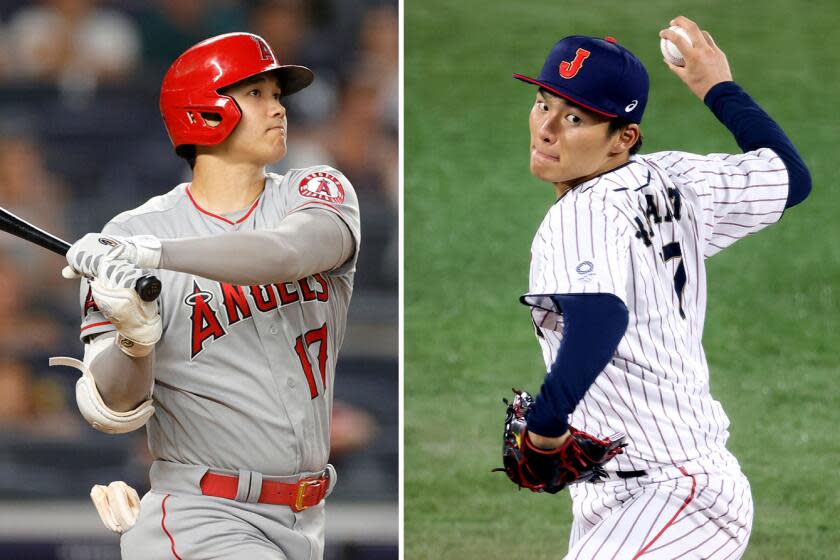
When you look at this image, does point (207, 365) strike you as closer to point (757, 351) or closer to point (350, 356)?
point (350, 356)

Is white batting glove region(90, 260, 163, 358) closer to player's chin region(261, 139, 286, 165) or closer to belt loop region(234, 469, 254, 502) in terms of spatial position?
belt loop region(234, 469, 254, 502)

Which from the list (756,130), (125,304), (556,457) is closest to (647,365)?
(556,457)

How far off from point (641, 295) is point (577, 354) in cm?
32

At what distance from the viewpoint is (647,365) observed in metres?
2.61

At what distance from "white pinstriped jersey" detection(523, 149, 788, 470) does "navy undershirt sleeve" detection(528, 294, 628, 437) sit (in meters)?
0.06

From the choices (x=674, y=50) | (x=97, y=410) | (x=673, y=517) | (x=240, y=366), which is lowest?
(x=673, y=517)

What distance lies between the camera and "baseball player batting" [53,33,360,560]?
2721mm

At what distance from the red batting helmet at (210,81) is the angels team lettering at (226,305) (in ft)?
1.21

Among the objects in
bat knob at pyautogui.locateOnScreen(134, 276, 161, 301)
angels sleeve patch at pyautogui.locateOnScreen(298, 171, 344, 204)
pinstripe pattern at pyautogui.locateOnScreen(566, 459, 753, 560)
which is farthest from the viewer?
angels sleeve patch at pyautogui.locateOnScreen(298, 171, 344, 204)

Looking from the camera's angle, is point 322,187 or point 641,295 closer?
point 641,295

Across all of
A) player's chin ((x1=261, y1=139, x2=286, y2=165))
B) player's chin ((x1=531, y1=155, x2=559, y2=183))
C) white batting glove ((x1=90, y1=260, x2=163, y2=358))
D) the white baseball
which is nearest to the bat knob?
white batting glove ((x1=90, y1=260, x2=163, y2=358))

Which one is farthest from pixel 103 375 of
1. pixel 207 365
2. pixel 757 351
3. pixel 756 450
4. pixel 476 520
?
pixel 757 351

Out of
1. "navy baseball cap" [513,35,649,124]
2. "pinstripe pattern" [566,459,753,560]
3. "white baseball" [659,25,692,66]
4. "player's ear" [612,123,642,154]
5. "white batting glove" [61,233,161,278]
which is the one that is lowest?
"pinstripe pattern" [566,459,753,560]

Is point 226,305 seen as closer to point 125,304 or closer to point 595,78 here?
point 125,304
